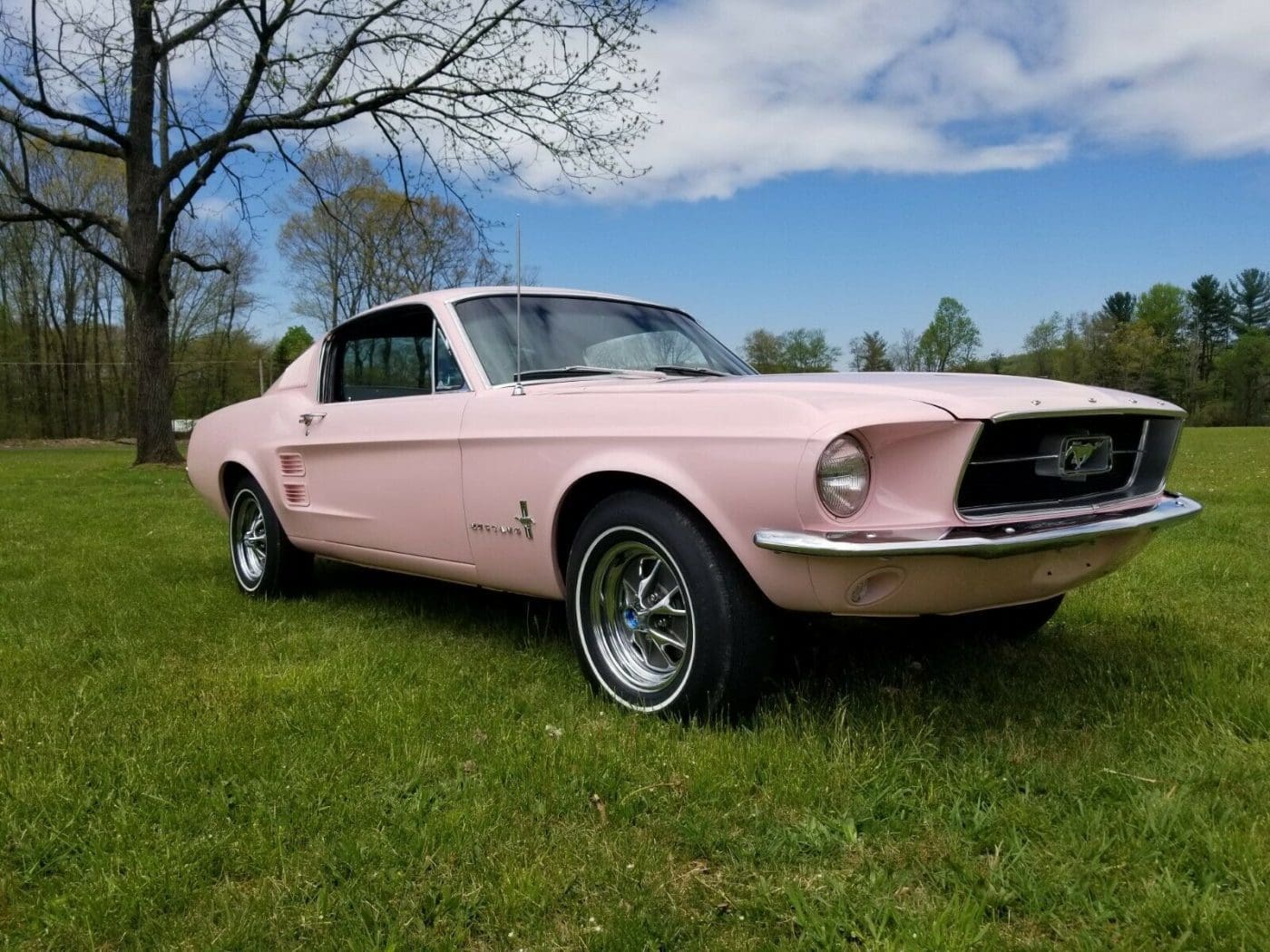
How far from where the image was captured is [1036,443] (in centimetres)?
274

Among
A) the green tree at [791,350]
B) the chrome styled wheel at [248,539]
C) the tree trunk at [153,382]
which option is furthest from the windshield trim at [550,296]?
the green tree at [791,350]

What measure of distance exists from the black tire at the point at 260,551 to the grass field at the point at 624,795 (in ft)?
2.61

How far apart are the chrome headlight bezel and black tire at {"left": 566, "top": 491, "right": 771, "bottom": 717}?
1.26 ft

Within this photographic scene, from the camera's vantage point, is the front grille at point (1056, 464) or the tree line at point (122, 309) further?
the tree line at point (122, 309)

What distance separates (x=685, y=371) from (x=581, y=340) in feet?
1.54

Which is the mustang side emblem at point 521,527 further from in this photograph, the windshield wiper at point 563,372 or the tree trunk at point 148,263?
the tree trunk at point 148,263

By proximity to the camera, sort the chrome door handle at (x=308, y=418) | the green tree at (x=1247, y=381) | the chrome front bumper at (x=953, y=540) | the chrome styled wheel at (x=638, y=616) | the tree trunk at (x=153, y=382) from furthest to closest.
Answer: the green tree at (x=1247, y=381), the tree trunk at (x=153, y=382), the chrome door handle at (x=308, y=418), the chrome styled wheel at (x=638, y=616), the chrome front bumper at (x=953, y=540)

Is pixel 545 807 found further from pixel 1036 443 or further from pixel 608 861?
pixel 1036 443

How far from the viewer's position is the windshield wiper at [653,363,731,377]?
4.00 m

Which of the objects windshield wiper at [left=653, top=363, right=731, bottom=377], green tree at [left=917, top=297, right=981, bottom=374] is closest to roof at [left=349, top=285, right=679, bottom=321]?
windshield wiper at [left=653, top=363, right=731, bottom=377]

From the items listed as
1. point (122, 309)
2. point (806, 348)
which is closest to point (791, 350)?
point (806, 348)

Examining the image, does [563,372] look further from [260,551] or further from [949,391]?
[260,551]

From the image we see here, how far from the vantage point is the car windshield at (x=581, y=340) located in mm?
3764

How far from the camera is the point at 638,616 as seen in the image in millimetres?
3029
